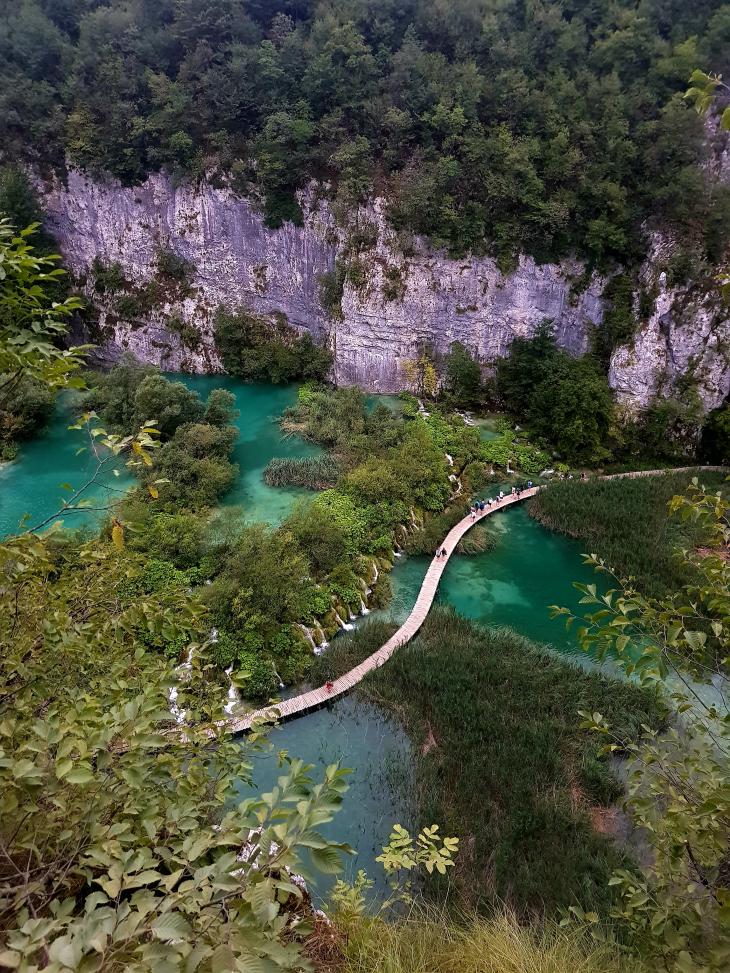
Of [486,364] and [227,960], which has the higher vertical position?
[227,960]

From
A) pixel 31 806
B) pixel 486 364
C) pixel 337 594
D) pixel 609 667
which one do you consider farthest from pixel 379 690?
pixel 486 364

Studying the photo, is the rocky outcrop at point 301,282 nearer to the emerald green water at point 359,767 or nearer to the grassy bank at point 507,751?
the grassy bank at point 507,751

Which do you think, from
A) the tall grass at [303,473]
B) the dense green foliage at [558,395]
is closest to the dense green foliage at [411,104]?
the dense green foliage at [558,395]

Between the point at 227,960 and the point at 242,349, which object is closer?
the point at 227,960

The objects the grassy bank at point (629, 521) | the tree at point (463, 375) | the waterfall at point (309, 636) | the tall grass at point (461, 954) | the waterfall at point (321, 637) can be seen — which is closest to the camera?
the tall grass at point (461, 954)

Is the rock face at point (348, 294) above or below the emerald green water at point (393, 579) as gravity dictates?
above

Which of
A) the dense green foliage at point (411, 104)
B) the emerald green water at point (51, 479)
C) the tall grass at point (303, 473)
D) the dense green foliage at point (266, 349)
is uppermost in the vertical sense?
the dense green foliage at point (411, 104)

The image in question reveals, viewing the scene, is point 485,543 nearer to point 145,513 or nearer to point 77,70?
point 145,513
